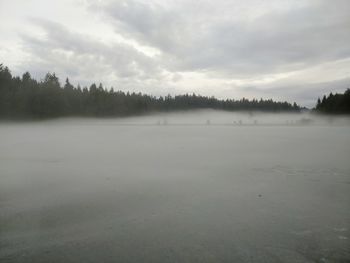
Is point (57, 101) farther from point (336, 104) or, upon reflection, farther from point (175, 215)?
point (336, 104)

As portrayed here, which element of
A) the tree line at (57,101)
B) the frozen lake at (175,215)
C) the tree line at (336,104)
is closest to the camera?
the frozen lake at (175,215)

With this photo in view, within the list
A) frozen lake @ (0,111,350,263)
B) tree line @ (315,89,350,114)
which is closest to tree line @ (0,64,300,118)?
frozen lake @ (0,111,350,263)

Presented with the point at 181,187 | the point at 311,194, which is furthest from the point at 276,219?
the point at 181,187

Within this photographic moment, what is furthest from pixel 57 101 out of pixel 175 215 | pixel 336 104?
pixel 336 104

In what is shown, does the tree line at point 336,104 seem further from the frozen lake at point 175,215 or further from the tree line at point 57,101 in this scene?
the frozen lake at point 175,215

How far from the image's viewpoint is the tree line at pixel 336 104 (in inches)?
3212

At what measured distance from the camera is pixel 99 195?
7.07m

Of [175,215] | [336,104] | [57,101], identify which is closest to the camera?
[175,215]

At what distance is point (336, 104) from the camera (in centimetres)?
8650

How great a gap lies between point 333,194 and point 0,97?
6336 cm

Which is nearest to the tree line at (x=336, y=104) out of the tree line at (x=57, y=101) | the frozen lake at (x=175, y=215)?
the tree line at (x=57, y=101)

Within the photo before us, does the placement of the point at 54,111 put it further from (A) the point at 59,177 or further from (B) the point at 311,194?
(B) the point at 311,194

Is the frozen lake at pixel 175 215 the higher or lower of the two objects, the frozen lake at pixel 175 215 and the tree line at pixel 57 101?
the lower

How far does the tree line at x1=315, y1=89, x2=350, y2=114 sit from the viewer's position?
268 feet
